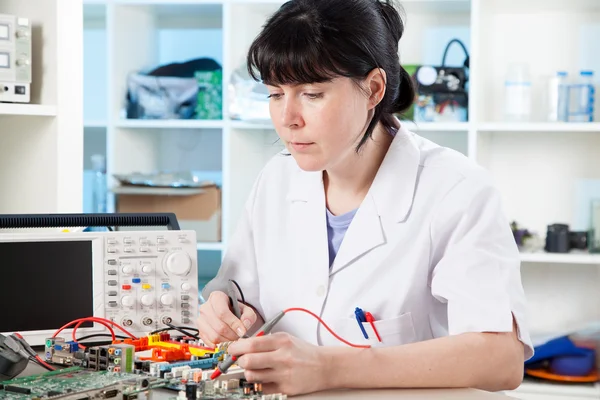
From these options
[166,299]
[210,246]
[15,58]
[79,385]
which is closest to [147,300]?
[166,299]

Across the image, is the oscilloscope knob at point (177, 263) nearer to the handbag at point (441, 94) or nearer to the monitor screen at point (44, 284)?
the monitor screen at point (44, 284)

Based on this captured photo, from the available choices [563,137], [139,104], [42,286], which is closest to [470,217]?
[42,286]

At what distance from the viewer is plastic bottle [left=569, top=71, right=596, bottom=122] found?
2744mm

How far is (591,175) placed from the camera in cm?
294

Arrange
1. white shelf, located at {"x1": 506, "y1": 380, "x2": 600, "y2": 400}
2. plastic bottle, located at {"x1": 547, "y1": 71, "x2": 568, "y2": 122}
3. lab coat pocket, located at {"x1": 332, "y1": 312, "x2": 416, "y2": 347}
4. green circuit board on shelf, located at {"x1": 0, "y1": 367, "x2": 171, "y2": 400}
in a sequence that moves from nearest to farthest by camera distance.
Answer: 1. green circuit board on shelf, located at {"x1": 0, "y1": 367, "x2": 171, "y2": 400}
2. lab coat pocket, located at {"x1": 332, "y1": 312, "x2": 416, "y2": 347}
3. white shelf, located at {"x1": 506, "y1": 380, "x2": 600, "y2": 400}
4. plastic bottle, located at {"x1": 547, "y1": 71, "x2": 568, "y2": 122}

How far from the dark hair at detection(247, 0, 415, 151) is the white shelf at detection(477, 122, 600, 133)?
1.40 meters

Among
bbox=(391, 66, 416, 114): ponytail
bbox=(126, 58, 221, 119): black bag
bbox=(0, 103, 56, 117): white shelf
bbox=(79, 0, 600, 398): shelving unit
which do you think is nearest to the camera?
bbox=(391, 66, 416, 114): ponytail

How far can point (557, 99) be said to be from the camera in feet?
9.16

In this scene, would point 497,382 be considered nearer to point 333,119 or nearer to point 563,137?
point 333,119

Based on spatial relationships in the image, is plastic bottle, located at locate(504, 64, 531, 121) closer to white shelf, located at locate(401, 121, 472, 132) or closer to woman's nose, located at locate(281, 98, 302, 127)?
white shelf, located at locate(401, 121, 472, 132)

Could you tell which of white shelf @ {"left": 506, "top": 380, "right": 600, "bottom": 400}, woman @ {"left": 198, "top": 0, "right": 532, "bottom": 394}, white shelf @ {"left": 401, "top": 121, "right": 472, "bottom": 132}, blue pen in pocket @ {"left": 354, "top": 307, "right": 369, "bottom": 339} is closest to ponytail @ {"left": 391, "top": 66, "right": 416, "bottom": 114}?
woman @ {"left": 198, "top": 0, "right": 532, "bottom": 394}

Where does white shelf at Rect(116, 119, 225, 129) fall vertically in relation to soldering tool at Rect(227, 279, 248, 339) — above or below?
above

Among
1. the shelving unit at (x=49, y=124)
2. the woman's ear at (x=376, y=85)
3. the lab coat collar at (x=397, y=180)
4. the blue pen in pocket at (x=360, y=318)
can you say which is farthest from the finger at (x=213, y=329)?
the shelving unit at (x=49, y=124)

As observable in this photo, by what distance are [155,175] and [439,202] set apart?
173 centimetres
